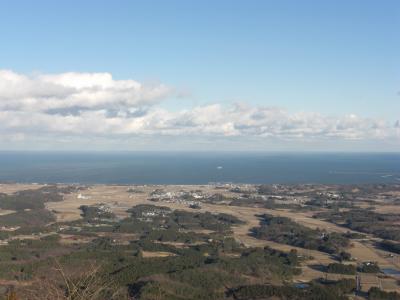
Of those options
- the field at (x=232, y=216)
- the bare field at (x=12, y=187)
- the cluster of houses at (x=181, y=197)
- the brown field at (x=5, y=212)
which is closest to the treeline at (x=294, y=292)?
the field at (x=232, y=216)

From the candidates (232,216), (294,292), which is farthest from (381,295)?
(232,216)

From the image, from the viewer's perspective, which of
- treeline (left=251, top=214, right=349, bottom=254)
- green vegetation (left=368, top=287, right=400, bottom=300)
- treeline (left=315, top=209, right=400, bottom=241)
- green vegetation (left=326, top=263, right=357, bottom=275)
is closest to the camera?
green vegetation (left=368, top=287, right=400, bottom=300)

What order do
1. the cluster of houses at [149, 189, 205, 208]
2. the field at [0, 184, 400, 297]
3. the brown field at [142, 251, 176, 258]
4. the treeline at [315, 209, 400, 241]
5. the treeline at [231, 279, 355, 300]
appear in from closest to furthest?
1. the treeline at [231, 279, 355, 300]
2. the field at [0, 184, 400, 297]
3. the brown field at [142, 251, 176, 258]
4. the treeline at [315, 209, 400, 241]
5. the cluster of houses at [149, 189, 205, 208]

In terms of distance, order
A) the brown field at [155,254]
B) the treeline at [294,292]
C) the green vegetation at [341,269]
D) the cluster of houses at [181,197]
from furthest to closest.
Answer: the cluster of houses at [181,197], the brown field at [155,254], the green vegetation at [341,269], the treeline at [294,292]

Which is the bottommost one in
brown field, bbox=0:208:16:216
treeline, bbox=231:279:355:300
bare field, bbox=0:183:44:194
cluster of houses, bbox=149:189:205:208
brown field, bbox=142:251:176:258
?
brown field, bbox=142:251:176:258

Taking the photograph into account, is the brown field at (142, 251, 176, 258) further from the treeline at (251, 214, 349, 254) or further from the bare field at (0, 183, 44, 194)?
the bare field at (0, 183, 44, 194)

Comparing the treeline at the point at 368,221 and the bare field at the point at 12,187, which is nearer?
the treeline at the point at 368,221

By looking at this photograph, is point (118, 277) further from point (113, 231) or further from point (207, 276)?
point (113, 231)

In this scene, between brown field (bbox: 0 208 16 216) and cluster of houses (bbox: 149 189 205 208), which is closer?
brown field (bbox: 0 208 16 216)

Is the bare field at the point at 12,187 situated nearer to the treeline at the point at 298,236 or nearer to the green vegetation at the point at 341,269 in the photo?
the treeline at the point at 298,236

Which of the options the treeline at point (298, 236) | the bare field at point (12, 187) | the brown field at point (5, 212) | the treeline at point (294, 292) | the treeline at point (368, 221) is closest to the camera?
the treeline at point (294, 292)

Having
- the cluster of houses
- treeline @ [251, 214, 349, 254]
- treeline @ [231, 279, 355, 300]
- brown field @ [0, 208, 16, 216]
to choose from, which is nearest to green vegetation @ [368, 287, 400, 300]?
treeline @ [231, 279, 355, 300]

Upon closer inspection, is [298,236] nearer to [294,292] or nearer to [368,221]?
[368,221]
